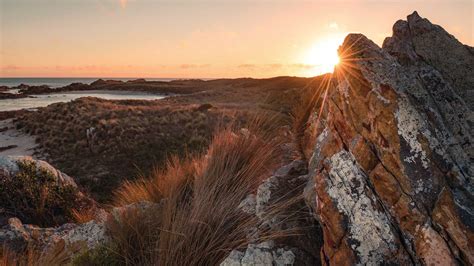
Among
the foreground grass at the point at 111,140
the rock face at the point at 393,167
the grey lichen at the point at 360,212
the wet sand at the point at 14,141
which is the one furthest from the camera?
the wet sand at the point at 14,141

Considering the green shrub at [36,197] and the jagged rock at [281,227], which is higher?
the jagged rock at [281,227]

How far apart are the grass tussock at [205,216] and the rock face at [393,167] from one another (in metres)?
0.98

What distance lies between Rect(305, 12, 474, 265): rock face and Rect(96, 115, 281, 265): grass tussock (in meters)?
0.98

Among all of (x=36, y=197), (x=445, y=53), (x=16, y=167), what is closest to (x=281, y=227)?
(x=445, y=53)

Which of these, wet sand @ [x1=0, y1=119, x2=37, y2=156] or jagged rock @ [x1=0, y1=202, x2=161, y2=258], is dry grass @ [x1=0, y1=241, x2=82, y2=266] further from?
wet sand @ [x1=0, y1=119, x2=37, y2=156]

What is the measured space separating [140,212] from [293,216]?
179 cm

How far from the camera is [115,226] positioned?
4000 mm

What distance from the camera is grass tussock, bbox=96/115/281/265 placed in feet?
10.5

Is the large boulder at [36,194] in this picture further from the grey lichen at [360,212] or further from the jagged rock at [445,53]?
the jagged rock at [445,53]

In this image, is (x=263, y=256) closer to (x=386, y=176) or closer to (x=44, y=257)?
(x=386, y=176)

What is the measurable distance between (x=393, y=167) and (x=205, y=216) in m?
1.77

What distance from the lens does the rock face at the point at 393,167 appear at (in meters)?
2.14

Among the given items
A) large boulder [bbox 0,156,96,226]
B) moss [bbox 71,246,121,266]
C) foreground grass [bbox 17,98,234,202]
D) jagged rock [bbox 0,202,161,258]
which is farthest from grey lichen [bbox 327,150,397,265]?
foreground grass [bbox 17,98,234,202]

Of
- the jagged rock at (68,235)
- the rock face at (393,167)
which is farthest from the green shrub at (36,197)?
the rock face at (393,167)
